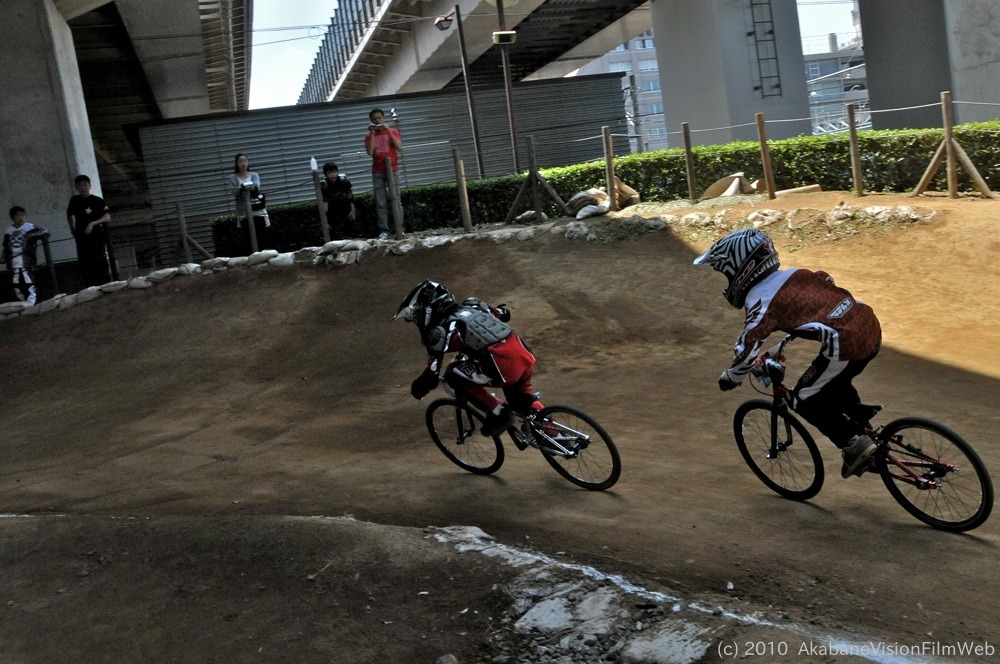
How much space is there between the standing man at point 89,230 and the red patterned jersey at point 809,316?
42.9 feet

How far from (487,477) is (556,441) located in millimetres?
994

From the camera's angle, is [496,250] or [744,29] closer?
[496,250]

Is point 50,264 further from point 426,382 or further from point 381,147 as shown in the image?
point 426,382

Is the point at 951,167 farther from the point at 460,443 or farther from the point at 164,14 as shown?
the point at 164,14

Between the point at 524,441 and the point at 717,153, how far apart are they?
12755 millimetres

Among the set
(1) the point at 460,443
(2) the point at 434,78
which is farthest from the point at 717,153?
(2) the point at 434,78

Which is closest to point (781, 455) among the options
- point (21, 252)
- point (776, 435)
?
point (776, 435)

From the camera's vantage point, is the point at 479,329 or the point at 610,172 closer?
the point at 479,329

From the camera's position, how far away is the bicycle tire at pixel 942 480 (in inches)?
196

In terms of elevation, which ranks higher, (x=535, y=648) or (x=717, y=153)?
(x=717, y=153)

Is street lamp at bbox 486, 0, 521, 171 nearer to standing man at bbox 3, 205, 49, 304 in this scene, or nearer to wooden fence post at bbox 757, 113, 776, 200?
wooden fence post at bbox 757, 113, 776, 200

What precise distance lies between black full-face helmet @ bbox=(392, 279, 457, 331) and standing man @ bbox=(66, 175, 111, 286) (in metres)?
10.6

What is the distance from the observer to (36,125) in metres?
18.0

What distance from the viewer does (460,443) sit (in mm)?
7418
